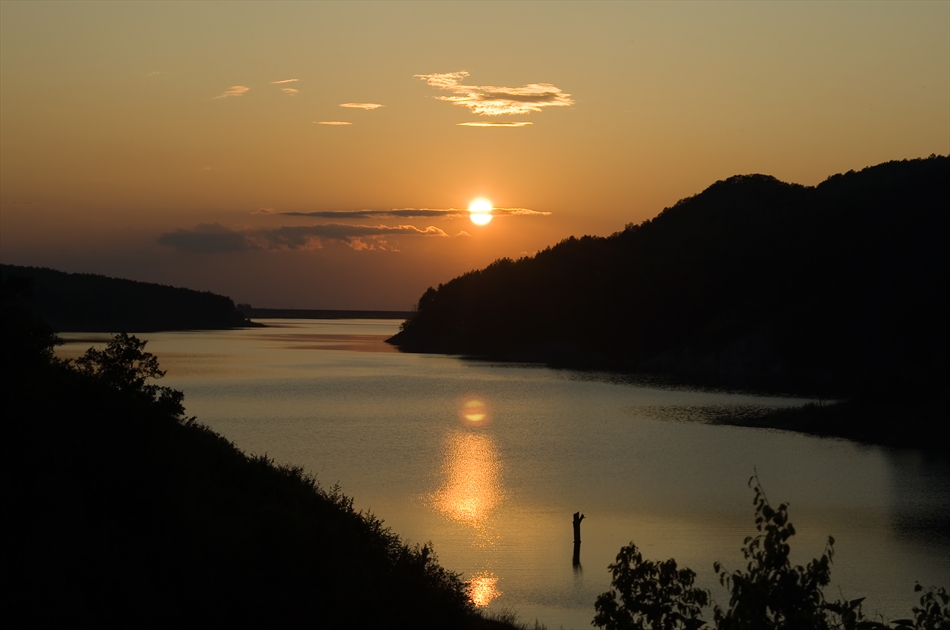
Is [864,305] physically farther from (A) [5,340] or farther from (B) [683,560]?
(A) [5,340]

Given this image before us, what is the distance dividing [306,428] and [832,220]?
5380 inches

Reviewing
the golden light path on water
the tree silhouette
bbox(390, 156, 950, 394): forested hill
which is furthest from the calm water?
bbox(390, 156, 950, 394): forested hill

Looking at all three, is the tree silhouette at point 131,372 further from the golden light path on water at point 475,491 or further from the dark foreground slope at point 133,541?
the golden light path on water at point 475,491

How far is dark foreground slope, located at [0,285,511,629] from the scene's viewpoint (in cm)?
1565

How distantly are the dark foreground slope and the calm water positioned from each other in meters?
10.1

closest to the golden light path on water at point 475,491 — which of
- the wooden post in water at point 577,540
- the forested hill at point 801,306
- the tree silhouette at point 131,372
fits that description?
the wooden post in water at point 577,540

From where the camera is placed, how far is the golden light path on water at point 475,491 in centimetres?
3164

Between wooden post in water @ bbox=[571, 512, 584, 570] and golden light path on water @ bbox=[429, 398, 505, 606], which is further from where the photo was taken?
wooden post in water @ bbox=[571, 512, 584, 570]

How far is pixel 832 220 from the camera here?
18050cm

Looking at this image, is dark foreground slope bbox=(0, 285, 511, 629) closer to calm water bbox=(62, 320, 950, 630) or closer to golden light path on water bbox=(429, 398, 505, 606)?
calm water bbox=(62, 320, 950, 630)

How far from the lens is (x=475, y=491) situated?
48938 millimetres

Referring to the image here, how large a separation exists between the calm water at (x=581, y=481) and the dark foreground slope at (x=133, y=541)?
1009 centimetres

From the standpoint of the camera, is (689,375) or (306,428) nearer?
(306,428)

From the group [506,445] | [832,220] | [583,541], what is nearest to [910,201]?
[832,220]
